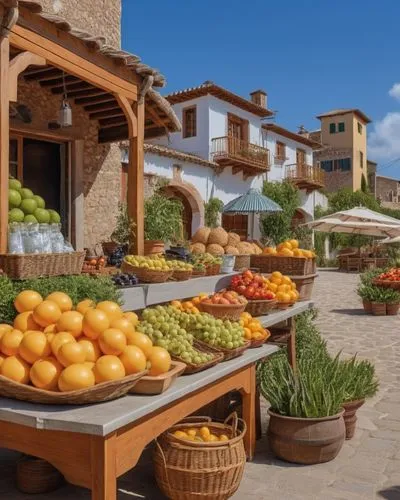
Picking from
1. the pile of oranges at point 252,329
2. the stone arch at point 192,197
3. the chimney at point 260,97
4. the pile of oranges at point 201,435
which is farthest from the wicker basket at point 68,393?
the chimney at point 260,97

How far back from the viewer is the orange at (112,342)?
105 inches

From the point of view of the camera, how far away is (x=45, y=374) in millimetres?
2492

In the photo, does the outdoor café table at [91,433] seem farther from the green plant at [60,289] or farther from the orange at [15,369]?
the green plant at [60,289]

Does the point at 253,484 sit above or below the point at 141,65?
below

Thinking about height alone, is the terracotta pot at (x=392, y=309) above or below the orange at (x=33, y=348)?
below

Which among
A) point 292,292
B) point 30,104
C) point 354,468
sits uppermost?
point 30,104

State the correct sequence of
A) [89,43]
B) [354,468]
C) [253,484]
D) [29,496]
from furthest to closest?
[89,43] < [354,468] < [253,484] < [29,496]

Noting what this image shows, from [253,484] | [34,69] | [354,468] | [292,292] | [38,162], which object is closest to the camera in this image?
[253,484]

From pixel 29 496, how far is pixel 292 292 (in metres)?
2.94

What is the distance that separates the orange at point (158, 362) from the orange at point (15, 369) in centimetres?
58

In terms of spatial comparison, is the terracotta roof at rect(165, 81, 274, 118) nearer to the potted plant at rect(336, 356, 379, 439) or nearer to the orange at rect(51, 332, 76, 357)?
the potted plant at rect(336, 356, 379, 439)

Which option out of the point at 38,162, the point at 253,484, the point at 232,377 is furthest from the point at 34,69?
the point at 253,484

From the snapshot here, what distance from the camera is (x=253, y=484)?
354cm

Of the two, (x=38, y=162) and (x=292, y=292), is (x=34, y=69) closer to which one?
(x=38, y=162)
